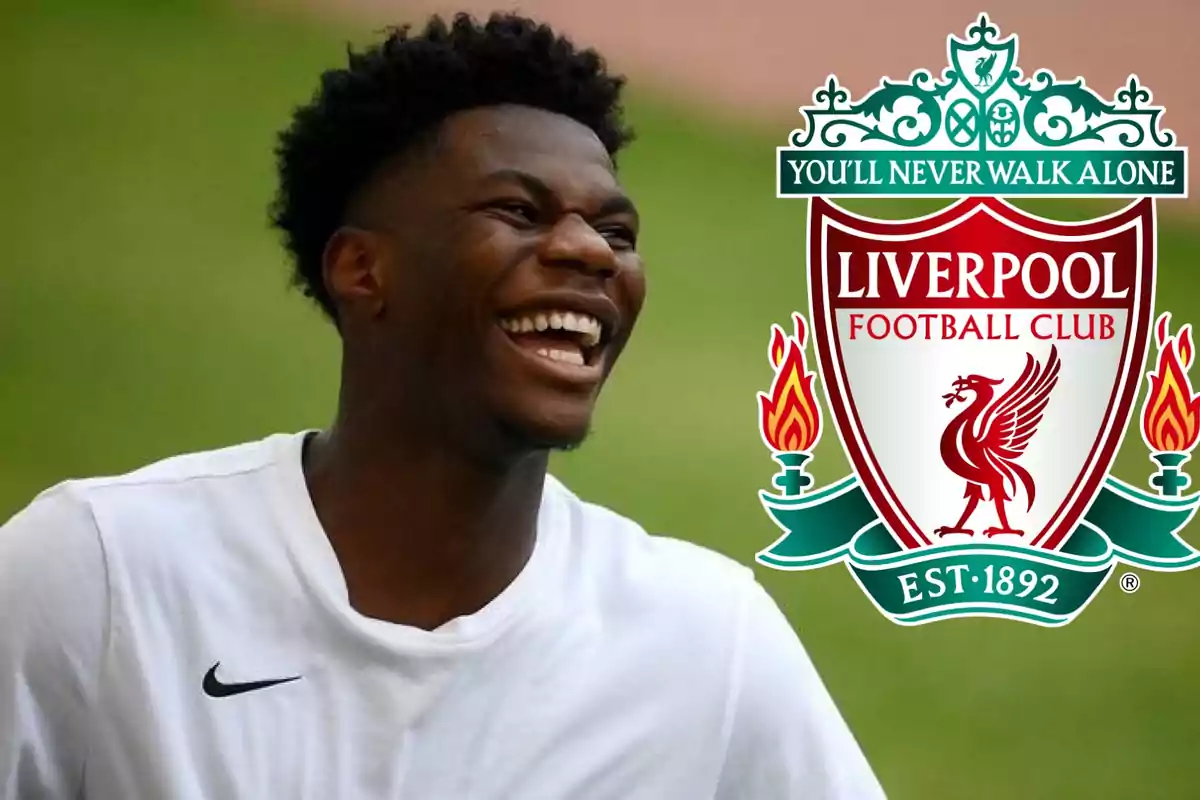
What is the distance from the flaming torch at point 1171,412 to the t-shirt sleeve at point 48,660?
3.50 ft

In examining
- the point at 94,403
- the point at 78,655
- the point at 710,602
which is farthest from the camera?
the point at 94,403

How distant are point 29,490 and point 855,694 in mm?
915

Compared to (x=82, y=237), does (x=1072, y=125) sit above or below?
above

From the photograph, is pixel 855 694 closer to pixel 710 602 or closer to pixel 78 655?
pixel 710 602

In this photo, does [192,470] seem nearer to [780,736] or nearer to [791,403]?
[780,736]

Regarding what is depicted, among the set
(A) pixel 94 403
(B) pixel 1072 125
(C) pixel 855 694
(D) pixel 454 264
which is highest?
(B) pixel 1072 125

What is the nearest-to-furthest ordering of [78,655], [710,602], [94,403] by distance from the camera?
[78,655] → [710,602] → [94,403]

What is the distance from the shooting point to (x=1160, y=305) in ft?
4.22

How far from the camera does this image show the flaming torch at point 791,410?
127cm

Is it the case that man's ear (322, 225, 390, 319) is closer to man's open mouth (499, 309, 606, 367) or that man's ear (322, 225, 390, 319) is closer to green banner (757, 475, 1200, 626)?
man's open mouth (499, 309, 606, 367)

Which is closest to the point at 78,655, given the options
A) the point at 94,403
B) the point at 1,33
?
the point at 94,403

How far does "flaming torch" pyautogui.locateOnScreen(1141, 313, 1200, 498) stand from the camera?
50.4 inches

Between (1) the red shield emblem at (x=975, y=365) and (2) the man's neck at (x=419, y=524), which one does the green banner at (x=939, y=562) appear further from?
(2) the man's neck at (x=419, y=524)

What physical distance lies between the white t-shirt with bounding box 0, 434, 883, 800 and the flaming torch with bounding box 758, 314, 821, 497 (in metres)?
0.38
